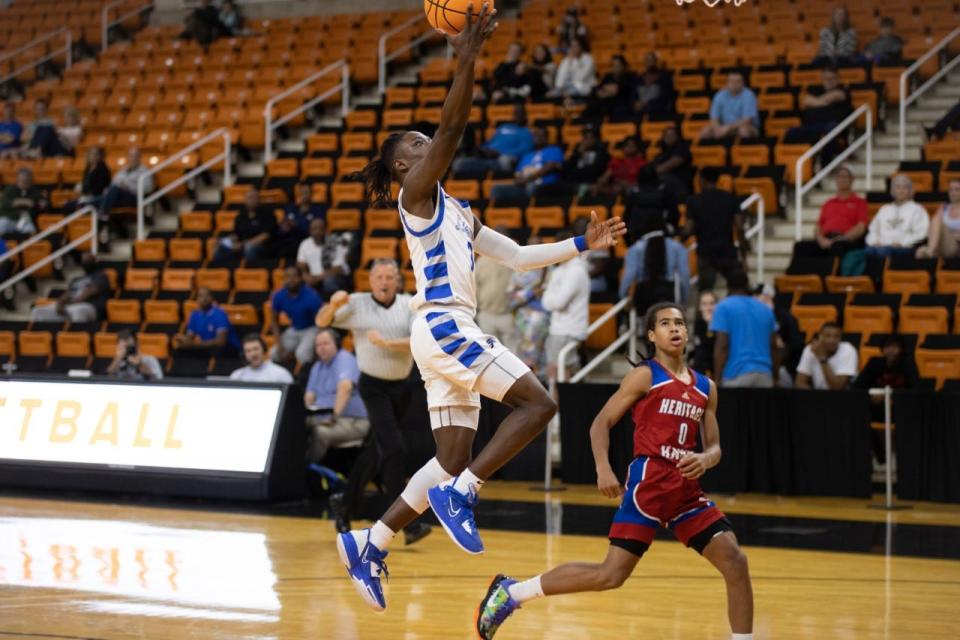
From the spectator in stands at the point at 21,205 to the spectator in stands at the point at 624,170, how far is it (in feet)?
26.7

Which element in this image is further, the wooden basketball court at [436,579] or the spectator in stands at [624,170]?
the spectator in stands at [624,170]

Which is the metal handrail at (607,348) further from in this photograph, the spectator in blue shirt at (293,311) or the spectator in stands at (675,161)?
the spectator in blue shirt at (293,311)

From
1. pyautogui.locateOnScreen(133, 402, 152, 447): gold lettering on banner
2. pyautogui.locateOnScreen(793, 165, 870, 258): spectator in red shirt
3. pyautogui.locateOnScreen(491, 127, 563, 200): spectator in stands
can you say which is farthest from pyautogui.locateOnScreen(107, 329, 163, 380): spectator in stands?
pyautogui.locateOnScreen(793, 165, 870, 258): spectator in red shirt

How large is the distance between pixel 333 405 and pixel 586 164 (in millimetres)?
5338

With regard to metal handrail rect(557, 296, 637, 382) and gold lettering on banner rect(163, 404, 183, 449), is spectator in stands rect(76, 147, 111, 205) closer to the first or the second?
gold lettering on banner rect(163, 404, 183, 449)

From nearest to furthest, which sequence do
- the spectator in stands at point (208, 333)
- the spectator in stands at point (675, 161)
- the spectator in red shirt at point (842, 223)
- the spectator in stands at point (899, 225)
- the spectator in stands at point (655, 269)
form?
the spectator in stands at point (655, 269)
the spectator in stands at point (899, 225)
the spectator in red shirt at point (842, 223)
the spectator in stands at point (208, 333)
the spectator in stands at point (675, 161)

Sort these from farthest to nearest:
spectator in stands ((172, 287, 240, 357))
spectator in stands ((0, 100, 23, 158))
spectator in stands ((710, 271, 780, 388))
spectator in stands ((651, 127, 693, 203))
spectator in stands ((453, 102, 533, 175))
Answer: spectator in stands ((0, 100, 23, 158))
spectator in stands ((453, 102, 533, 175))
spectator in stands ((651, 127, 693, 203))
spectator in stands ((172, 287, 240, 357))
spectator in stands ((710, 271, 780, 388))

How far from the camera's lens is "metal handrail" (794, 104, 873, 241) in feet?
49.2

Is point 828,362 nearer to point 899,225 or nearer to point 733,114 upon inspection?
point 899,225

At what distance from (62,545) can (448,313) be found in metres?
4.51

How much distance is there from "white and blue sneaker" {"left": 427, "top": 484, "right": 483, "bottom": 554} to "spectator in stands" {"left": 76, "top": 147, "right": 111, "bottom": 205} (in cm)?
1435

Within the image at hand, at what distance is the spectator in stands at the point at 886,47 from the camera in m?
17.4

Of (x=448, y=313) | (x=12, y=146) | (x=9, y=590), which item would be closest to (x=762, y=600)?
(x=448, y=313)

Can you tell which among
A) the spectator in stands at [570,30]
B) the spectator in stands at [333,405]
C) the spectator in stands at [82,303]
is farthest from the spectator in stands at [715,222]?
the spectator in stands at [82,303]
